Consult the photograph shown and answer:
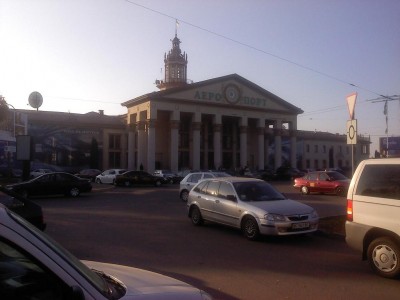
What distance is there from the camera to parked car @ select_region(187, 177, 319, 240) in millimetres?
10086

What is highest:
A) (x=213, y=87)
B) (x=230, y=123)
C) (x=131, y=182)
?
(x=213, y=87)

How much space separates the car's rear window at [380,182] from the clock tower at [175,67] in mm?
64971

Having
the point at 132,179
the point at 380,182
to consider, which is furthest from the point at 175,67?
the point at 380,182

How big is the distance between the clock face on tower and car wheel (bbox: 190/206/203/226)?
52.8m

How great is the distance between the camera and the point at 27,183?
23.5 metres

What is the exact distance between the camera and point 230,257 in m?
8.60

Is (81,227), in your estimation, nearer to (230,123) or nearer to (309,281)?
(309,281)

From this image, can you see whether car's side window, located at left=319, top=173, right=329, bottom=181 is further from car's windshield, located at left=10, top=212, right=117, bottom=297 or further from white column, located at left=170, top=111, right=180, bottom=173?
white column, located at left=170, top=111, right=180, bottom=173

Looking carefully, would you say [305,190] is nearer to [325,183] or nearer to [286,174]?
[325,183]

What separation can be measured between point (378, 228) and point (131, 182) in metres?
33.9

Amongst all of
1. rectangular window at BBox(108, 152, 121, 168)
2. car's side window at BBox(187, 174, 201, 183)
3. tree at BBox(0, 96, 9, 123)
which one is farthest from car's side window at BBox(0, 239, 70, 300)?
rectangular window at BBox(108, 152, 121, 168)

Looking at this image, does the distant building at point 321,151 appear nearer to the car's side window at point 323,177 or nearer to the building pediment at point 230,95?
the building pediment at point 230,95

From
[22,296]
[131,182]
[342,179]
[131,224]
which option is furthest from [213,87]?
[22,296]

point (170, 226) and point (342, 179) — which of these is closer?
point (170, 226)
